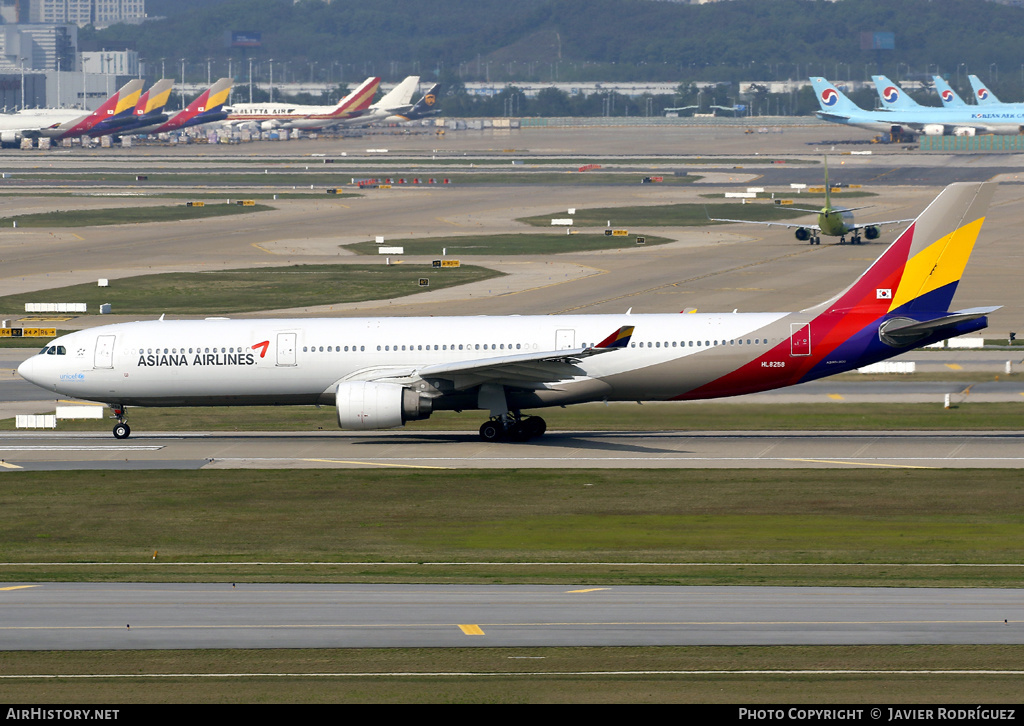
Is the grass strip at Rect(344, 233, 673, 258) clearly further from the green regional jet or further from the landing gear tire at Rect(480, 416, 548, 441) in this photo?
the landing gear tire at Rect(480, 416, 548, 441)

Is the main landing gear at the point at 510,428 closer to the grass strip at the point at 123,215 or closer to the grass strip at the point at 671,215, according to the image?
the grass strip at the point at 671,215

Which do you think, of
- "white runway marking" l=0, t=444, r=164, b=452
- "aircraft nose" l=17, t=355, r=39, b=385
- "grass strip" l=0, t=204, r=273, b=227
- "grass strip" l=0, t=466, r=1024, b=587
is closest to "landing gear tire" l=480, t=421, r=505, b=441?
"grass strip" l=0, t=466, r=1024, b=587

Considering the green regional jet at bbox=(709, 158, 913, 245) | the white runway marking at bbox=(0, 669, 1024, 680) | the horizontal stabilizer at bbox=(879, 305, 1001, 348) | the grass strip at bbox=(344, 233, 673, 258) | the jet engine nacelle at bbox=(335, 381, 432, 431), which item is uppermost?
the green regional jet at bbox=(709, 158, 913, 245)

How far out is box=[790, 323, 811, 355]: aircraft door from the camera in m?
43.4

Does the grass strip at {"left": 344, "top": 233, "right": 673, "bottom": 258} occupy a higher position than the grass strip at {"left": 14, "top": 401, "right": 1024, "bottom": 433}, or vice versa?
the grass strip at {"left": 344, "top": 233, "right": 673, "bottom": 258}

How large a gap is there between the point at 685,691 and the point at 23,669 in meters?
10.6

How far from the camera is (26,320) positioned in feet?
251

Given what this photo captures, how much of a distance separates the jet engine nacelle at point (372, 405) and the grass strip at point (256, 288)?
3506 cm

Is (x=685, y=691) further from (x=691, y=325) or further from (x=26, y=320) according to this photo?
(x=26, y=320)

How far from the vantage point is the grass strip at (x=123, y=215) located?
126 metres

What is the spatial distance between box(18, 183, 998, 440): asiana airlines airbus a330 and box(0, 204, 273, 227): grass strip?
83.1m

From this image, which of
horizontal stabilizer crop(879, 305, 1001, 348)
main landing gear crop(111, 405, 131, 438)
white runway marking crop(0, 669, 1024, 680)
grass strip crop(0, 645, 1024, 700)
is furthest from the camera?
main landing gear crop(111, 405, 131, 438)

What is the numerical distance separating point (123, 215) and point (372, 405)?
314ft

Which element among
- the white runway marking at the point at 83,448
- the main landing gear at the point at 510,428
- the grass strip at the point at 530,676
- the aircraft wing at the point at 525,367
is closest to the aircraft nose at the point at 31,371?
the white runway marking at the point at 83,448
